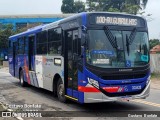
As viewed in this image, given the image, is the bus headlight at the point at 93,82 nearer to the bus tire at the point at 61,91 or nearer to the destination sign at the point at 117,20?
the destination sign at the point at 117,20

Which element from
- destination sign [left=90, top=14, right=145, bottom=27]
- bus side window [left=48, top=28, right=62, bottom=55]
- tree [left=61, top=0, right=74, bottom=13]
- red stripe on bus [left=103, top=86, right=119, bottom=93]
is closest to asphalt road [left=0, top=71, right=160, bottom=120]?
red stripe on bus [left=103, top=86, right=119, bottom=93]

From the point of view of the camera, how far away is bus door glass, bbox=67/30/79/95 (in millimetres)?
10766

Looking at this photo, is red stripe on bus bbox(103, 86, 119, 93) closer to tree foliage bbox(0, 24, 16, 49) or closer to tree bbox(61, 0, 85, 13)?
tree foliage bbox(0, 24, 16, 49)

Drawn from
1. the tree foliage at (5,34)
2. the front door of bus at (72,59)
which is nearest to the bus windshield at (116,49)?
the front door of bus at (72,59)

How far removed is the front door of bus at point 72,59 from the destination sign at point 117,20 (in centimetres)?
84

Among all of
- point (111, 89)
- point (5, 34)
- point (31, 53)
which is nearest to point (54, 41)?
point (111, 89)

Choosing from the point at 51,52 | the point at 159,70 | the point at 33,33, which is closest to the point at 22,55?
the point at 33,33

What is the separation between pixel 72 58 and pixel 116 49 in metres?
1.57

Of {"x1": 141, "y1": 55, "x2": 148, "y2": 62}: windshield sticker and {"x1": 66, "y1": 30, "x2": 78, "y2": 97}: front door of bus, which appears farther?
{"x1": 141, "y1": 55, "x2": 148, "y2": 62}: windshield sticker

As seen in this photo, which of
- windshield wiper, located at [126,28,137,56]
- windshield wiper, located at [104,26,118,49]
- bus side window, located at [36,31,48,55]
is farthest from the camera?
bus side window, located at [36,31,48,55]

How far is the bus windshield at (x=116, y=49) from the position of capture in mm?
10164

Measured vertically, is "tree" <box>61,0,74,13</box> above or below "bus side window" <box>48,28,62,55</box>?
above

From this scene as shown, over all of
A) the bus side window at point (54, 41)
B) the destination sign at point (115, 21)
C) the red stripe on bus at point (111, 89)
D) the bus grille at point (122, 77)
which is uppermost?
the destination sign at point (115, 21)

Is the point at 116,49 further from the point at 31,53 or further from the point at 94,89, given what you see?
the point at 31,53
